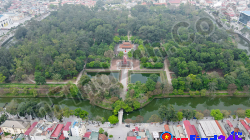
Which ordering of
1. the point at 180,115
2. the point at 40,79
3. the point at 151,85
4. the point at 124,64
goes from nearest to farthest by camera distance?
the point at 180,115
the point at 151,85
the point at 40,79
the point at 124,64

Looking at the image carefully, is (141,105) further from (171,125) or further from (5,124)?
(5,124)

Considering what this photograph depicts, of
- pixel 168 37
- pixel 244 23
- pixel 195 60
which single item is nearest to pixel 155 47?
pixel 168 37

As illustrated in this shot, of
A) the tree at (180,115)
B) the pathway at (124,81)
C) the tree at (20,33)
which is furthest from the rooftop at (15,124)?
the tree at (20,33)

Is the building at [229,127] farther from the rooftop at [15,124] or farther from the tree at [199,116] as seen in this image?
the rooftop at [15,124]

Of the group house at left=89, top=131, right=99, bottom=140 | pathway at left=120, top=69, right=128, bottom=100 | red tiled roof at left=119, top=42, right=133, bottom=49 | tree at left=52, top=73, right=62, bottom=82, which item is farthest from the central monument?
house at left=89, top=131, right=99, bottom=140

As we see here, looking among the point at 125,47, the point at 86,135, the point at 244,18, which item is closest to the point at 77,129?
the point at 86,135

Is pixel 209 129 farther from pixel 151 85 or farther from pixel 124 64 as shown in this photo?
pixel 124 64
